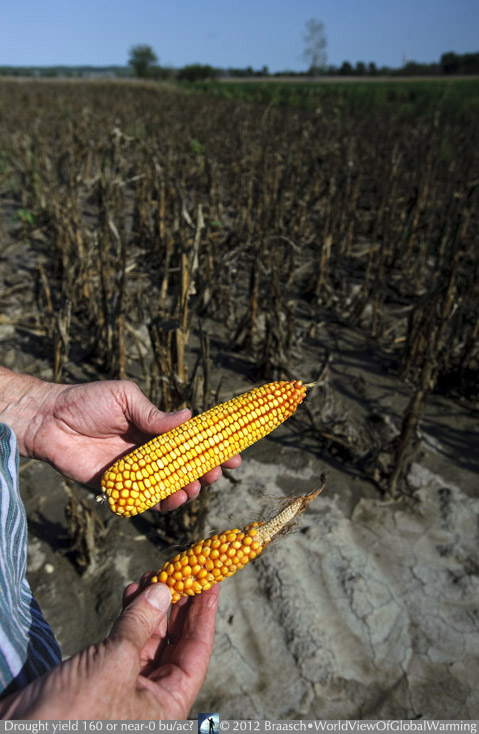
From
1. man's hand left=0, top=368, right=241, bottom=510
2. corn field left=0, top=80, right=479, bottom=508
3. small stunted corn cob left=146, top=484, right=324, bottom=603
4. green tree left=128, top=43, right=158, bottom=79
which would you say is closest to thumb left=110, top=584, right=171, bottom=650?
small stunted corn cob left=146, top=484, right=324, bottom=603

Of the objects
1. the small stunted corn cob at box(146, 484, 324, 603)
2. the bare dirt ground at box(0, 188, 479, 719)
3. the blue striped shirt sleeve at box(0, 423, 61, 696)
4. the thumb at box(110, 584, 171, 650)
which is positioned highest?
the blue striped shirt sleeve at box(0, 423, 61, 696)

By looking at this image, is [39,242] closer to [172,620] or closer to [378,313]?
[378,313]

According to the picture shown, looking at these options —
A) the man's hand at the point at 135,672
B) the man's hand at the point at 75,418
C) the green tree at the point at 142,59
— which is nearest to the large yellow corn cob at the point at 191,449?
the man's hand at the point at 75,418

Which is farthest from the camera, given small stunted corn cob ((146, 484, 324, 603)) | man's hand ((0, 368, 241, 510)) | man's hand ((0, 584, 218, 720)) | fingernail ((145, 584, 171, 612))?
man's hand ((0, 368, 241, 510))

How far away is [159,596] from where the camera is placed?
1.77 meters

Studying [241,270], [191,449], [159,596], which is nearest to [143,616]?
[159,596]

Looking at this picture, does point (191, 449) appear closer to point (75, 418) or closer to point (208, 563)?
point (208, 563)

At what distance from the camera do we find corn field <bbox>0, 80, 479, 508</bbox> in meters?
4.52

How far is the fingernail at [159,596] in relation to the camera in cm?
175

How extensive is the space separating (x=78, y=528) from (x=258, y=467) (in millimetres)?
1583

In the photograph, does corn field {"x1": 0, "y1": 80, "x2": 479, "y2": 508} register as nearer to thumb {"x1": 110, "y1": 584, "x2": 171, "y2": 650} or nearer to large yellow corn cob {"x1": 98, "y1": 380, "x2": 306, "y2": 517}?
→ large yellow corn cob {"x1": 98, "y1": 380, "x2": 306, "y2": 517}

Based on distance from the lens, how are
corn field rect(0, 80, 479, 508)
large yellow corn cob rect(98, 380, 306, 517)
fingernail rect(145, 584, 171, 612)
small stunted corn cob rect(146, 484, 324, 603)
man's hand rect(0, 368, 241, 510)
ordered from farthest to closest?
corn field rect(0, 80, 479, 508), man's hand rect(0, 368, 241, 510), large yellow corn cob rect(98, 380, 306, 517), small stunted corn cob rect(146, 484, 324, 603), fingernail rect(145, 584, 171, 612)

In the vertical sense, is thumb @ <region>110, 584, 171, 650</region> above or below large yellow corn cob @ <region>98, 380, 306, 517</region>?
below

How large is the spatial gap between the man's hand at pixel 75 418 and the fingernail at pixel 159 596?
748 mm
